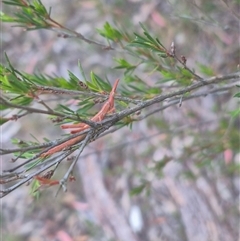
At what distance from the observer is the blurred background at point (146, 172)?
5.42 ft

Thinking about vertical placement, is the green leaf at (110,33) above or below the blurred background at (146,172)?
below

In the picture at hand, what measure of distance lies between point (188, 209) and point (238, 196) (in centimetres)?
20

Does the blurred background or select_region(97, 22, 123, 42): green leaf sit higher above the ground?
the blurred background

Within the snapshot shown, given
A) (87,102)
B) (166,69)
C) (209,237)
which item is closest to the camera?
(87,102)

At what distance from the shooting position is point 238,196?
170cm

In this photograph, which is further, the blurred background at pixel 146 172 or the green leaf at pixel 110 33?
the blurred background at pixel 146 172

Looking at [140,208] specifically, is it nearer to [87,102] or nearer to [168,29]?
[168,29]

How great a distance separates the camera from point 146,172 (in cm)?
167

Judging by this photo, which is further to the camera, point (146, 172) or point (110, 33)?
point (146, 172)

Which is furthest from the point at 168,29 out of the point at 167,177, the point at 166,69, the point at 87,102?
the point at 87,102

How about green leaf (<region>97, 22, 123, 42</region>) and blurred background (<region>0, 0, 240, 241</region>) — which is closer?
green leaf (<region>97, 22, 123, 42</region>)

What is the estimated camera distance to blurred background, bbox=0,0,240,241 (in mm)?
1652

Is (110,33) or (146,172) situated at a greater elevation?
(146,172)

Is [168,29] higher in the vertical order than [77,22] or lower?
lower
